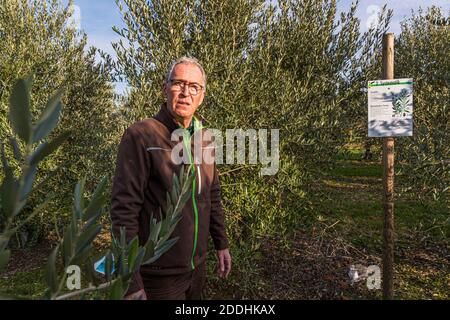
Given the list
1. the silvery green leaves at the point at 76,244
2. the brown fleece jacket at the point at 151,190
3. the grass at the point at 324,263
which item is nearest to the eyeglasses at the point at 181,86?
the brown fleece jacket at the point at 151,190

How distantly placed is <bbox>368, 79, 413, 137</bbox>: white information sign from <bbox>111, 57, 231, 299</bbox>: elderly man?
2.57 m

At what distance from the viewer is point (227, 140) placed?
5.12m

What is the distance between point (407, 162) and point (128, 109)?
5.13m

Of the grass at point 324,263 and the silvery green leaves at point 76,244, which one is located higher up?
the silvery green leaves at point 76,244

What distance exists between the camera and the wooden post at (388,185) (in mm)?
4379

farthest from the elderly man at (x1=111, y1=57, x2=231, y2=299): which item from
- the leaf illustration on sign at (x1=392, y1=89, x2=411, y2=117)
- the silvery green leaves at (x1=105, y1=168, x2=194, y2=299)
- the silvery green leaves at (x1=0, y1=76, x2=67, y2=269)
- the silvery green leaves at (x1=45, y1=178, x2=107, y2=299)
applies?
the leaf illustration on sign at (x1=392, y1=89, x2=411, y2=117)

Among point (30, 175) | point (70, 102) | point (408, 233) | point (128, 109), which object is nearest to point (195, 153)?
point (30, 175)

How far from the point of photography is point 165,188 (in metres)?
2.51

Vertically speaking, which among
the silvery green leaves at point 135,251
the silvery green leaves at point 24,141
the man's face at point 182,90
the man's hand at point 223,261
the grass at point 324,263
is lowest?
the grass at point 324,263

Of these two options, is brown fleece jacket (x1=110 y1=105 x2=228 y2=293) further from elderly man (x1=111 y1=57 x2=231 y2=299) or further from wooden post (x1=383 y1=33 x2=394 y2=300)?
wooden post (x1=383 y1=33 x2=394 y2=300)

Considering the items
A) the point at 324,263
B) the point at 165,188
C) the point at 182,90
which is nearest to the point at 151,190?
the point at 165,188

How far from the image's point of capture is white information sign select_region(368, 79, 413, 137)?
13.6 ft

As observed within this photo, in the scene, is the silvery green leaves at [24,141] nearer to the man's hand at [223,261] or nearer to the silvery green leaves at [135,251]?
the silvery green leaves at [135,251]

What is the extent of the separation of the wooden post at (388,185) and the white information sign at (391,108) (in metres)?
0.24
